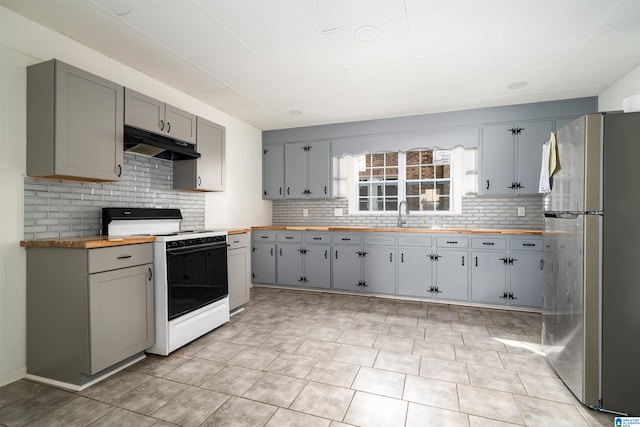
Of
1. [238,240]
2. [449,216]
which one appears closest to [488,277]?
[449,216]

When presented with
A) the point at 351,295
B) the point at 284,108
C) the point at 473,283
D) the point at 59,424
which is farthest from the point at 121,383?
the point at 473,283

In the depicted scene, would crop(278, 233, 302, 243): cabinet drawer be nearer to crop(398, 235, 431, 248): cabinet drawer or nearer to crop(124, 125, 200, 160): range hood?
crop(398, 235, 431, 248): cabinet drawer

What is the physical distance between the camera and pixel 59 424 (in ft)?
5.93

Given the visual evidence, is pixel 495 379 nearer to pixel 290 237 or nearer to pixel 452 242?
pixel 452 242

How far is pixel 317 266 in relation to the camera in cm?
487

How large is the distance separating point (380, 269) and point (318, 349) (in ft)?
6.48

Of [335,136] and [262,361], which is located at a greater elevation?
[335,136]

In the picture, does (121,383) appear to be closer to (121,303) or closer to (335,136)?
(121,303)

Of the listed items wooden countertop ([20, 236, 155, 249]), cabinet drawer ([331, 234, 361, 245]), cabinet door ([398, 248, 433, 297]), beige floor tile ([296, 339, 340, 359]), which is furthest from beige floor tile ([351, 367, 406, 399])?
cabinet drawer ([331, 234, 361, 245])

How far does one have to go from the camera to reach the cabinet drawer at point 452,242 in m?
4.16

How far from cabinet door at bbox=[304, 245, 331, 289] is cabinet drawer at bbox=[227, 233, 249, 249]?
116cm

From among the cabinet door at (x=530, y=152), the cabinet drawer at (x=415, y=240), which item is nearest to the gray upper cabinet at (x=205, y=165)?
the cabinet drawer at (x=415, y=240)

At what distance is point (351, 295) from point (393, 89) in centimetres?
285

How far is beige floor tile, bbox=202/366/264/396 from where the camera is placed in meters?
2.17
